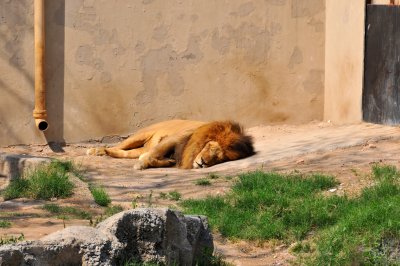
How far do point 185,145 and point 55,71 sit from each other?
93.5 inches

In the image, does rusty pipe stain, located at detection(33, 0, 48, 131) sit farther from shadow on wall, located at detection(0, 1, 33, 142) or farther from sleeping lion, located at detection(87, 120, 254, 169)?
sleeping lion, located at detection(87, 120, 254, 169)

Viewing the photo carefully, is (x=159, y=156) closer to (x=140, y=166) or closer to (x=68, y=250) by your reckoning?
(x=140, y=166)

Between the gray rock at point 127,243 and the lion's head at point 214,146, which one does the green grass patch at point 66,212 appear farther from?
the lion's head at point 214,146

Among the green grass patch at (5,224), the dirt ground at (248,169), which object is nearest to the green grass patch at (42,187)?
the dirt ground at (248,169)

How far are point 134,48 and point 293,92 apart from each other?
2.56 meters

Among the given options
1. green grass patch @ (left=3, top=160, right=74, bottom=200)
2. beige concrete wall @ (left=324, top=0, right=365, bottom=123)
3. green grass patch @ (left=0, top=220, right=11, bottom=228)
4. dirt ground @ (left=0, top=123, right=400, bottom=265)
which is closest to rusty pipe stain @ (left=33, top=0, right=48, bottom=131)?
dirt ground @ (left=0, top=123, right=400, bottom=265)

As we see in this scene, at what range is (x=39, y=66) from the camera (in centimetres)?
1306

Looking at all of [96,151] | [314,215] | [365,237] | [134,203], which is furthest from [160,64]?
[365,237]

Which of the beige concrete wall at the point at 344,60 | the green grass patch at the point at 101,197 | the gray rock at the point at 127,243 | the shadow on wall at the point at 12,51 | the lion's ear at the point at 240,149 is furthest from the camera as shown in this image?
the beige concrete wall at the point at 344,60

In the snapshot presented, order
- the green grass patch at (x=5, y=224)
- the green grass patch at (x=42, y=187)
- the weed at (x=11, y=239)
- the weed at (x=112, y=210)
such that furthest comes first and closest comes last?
the green grass patch at (x=42, y=187) → the weed at (x=112, y=210) → the green grass patch at (x=5, y=224) → the weed at (x=11, y=239)

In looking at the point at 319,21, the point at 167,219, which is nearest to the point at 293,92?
the point at 319,21

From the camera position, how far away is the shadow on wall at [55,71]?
13203 millimetres

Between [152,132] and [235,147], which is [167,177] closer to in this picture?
[235,147]

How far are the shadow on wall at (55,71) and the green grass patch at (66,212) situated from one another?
4774 millimetres
